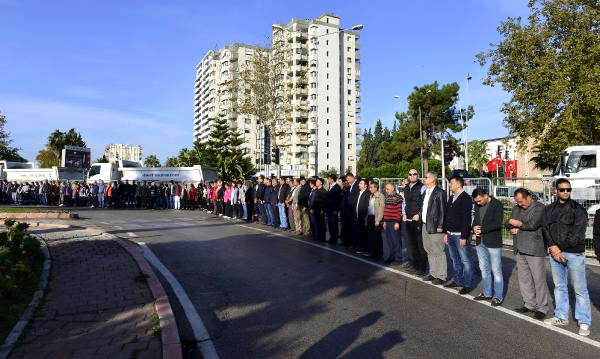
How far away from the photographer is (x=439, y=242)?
8086 millimetres

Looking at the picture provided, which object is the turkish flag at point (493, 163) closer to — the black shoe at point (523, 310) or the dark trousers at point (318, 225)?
the dark trousers at point (318, 225)

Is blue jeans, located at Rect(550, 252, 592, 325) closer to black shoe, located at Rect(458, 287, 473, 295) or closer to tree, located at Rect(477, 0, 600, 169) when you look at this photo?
black shoe, located at Rect(458, 287, 473, 295)

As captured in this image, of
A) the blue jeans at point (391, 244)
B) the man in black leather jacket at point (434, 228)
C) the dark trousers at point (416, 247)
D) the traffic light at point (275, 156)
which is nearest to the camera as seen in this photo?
the man in black leather jacket at point (434, 228)

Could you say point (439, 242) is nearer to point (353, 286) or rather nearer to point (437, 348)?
point (353, 286)

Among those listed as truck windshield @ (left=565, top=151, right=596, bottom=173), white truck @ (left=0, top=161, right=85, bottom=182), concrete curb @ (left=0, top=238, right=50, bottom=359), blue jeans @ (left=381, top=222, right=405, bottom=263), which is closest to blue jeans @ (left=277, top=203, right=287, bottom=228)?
blue jeans @ (left=381, top=222, right=405, bottom=263)

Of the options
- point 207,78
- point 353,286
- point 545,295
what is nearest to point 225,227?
point 353,286

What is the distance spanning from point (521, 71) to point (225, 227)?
15.8 m

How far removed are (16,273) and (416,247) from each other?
7.01 meters

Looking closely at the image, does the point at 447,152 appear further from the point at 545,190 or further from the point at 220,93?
the point at 220,93

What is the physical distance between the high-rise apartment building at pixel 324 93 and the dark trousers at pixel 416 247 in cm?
8129

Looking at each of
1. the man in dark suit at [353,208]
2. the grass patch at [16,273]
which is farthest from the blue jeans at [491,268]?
the grass patch at [16,273]

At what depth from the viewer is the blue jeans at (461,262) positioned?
7.42m

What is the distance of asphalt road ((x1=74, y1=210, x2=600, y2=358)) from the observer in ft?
16.4

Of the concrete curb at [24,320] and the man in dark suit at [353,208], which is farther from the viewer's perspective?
the man in dark suit at [353,208]
